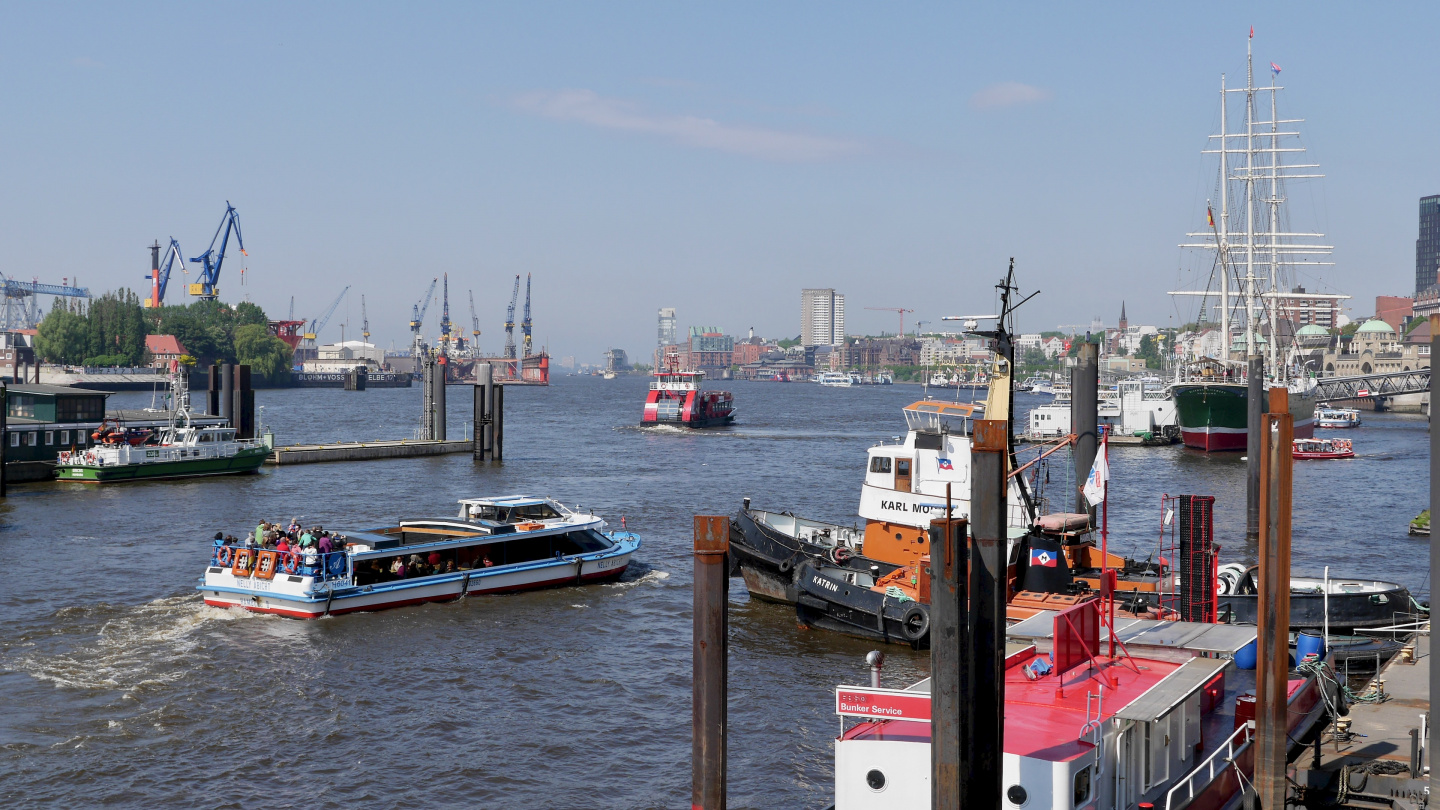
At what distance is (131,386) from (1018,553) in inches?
6047

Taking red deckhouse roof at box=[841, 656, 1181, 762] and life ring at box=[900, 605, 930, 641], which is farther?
life ring at box=[900, 605, 930, 641]

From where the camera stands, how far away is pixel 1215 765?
1336 centimetres

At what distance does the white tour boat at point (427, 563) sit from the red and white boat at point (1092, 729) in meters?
17.3

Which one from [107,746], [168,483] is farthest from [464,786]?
[168,483]

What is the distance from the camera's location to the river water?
58.2ft

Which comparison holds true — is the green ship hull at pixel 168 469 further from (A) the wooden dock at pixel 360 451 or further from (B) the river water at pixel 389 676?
(B) the river water at pixel 389 676

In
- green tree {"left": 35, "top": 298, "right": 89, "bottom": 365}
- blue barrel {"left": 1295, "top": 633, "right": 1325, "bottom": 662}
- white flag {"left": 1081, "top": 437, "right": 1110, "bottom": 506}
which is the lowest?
blue barrel {"left": 1295, "top": 633, "right": 1325, "bottom": 662}

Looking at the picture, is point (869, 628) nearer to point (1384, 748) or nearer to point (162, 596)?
point (1384, 748)

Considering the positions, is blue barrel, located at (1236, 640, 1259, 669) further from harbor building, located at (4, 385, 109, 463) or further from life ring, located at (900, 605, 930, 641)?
harbor building, located at (4, 385, 109, 463)

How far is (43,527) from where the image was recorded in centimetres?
3972

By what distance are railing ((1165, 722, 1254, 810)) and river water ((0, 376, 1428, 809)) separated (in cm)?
575

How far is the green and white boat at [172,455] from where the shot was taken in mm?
51406

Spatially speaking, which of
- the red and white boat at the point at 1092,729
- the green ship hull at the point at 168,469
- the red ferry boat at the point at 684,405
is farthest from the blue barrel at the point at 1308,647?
the red ferry boat at the point at 684,405

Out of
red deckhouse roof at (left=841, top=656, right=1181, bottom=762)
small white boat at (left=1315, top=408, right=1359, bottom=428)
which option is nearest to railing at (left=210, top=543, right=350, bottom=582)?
red deckhouse roof at (left=841, top=656, right=1181, bottom=762)
